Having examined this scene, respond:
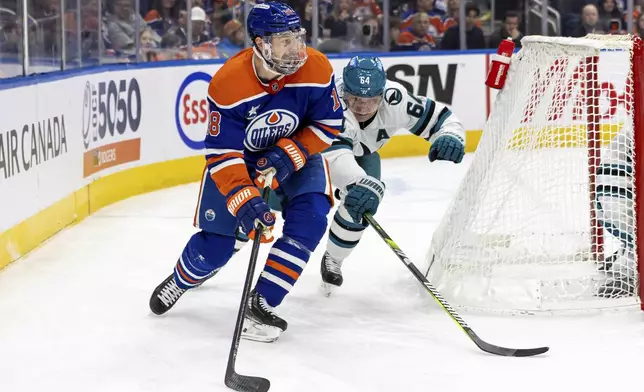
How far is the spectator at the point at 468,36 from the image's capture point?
8.76 m

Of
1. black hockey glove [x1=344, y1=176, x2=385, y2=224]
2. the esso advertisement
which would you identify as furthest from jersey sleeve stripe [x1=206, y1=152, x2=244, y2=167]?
the esso advertisement

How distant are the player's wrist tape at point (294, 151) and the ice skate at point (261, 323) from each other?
17.1 inches

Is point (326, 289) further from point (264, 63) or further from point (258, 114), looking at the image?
point (264, 63)

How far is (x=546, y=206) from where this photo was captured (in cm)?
388

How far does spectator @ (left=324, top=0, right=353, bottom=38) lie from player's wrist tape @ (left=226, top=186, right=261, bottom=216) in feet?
17.4

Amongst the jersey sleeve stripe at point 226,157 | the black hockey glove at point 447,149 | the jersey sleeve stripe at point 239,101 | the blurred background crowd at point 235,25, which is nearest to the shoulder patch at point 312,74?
the jersey sleeve stripe at point 239,101

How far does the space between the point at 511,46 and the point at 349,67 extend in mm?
621

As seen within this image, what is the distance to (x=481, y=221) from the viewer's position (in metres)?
3.82

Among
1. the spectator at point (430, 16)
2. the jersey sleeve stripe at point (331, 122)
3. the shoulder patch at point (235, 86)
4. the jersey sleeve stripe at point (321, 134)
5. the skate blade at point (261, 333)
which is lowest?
the skate blade at point (261, 333)

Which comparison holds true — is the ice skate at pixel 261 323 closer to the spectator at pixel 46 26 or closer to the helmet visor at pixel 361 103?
the helmet visor at pixel 361 103

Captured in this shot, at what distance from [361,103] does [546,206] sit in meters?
0.75

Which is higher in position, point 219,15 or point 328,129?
point 219,15

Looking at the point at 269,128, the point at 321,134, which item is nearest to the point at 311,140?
the point at 321,134

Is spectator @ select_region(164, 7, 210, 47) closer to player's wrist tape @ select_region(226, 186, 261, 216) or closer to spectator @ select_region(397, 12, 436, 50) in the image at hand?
spectator @ select_region(397, 12, 436, 50)
